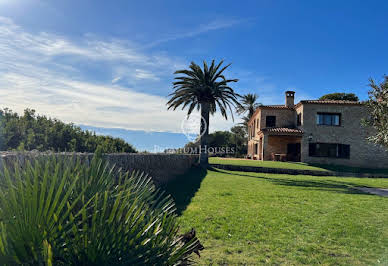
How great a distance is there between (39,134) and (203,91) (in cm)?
1650

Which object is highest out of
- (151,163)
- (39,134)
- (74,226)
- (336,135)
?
(336,135)

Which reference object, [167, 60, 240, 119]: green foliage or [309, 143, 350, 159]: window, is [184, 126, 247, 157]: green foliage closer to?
[309, 143, 350, 159]: window

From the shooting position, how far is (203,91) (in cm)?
2611

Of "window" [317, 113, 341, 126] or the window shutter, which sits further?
"window" [317, 113, 341, 126]

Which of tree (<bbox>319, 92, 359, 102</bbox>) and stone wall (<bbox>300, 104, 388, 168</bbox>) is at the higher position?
tree (<bbox>319, 92, 359, 102</bbox>)

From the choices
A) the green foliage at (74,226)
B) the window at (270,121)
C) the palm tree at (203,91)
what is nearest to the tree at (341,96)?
the window at (270,121)

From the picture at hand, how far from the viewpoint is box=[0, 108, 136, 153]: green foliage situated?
10.7 meters

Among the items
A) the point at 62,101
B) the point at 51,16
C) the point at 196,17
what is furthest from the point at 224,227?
the point at 62,101

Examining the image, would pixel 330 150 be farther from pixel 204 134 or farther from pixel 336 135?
→ pixel 204 134

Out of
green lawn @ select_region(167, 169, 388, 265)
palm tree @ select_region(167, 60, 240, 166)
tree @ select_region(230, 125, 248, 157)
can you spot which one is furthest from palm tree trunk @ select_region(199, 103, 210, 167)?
tree @ select_region(230, 125, 248, 157)

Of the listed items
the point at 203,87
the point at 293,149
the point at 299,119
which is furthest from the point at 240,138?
the point at 203,87

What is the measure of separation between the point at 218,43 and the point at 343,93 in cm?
4588

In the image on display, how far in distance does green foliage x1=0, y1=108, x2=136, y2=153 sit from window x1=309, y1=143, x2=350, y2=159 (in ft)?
77.7

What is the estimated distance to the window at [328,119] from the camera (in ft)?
101
